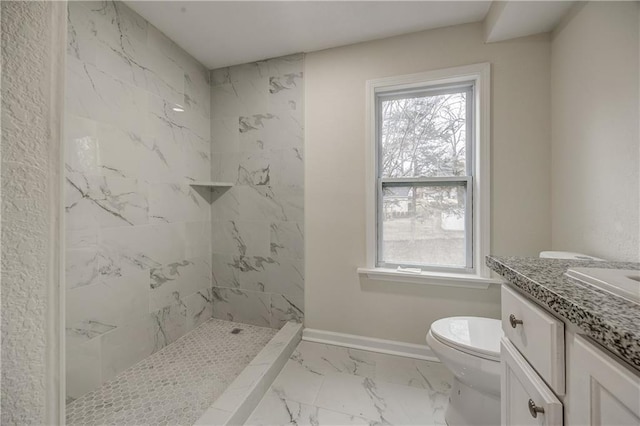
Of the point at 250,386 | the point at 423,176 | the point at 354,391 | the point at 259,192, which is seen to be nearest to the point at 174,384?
the point at 250,386

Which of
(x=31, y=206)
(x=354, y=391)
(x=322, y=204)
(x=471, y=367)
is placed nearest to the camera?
(x=31, y=206)

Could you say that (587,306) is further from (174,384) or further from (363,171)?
(174,384)

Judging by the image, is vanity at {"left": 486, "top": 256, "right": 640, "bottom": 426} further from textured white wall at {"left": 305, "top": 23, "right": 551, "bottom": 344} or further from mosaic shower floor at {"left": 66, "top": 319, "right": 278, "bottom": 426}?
mosaic shower floor at {"left": 66, "top": 319, "right": 278, "bottom": 426}

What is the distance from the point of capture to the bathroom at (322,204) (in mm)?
1200

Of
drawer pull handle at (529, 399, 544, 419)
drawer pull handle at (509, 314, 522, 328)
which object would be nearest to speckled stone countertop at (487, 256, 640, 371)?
drawer pull handle at (509, 314, 522, 328)

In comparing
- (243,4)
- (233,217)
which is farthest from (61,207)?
(233,217)

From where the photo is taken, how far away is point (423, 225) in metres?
2.00

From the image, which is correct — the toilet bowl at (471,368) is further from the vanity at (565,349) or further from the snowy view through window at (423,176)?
the snowy view through window at (423,176)

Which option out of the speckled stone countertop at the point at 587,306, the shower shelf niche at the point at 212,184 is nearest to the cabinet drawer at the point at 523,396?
the speckled stone countertop at the point at 587,306

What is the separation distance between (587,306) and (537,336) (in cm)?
20

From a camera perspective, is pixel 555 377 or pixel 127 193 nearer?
pixel 555 377

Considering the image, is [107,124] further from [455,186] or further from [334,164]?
[455,186]

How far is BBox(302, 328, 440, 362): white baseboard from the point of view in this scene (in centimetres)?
188

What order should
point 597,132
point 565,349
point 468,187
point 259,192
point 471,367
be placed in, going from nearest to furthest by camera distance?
point 565,349 → point 471,367 → point 597,132 → point 468,187 → point 259,192
